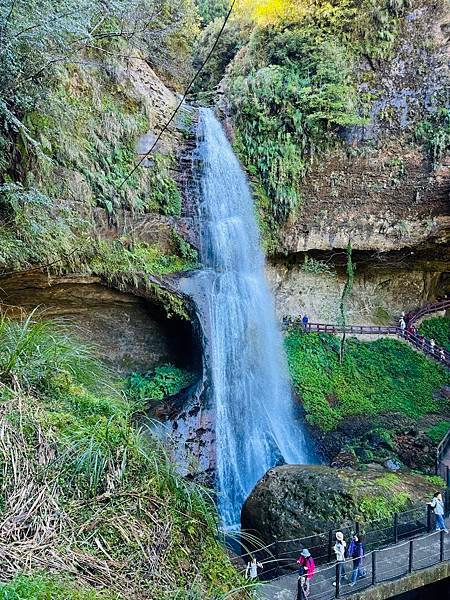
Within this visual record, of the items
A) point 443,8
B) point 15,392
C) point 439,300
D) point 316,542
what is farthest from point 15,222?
point 439,300

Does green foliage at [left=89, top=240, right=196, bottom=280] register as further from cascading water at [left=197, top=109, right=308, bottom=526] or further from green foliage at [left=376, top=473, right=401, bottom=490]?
green foliage at [left=376, top=473, right=401, bottom=490]

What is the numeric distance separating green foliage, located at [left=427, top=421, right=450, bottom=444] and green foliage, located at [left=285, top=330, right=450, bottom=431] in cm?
89

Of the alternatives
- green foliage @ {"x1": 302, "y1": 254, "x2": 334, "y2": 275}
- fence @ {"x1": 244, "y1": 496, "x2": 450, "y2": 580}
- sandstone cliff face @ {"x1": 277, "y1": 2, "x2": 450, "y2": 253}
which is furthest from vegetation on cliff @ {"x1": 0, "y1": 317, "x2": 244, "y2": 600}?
green foliage @ {"x1": 302, "y1": 254, "x2": 334, "y2": 275}

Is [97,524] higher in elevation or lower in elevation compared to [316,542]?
higher

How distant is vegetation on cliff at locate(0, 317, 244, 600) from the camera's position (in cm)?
288

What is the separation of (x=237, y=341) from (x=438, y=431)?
6.38 m

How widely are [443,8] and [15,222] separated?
618 inches

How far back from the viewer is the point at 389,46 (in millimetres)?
16172

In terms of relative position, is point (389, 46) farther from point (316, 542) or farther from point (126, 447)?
point (126, 447)

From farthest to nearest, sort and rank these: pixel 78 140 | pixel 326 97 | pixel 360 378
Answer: pixel 360 378, pixel 326 97, pixel 78 140

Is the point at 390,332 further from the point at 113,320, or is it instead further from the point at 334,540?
the point at 334,540

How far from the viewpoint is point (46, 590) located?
2.52 metres

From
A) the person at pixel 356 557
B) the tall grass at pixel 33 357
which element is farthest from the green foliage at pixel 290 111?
the tall grass at pixel 33 357

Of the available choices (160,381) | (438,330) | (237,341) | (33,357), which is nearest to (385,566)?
(33,357)
